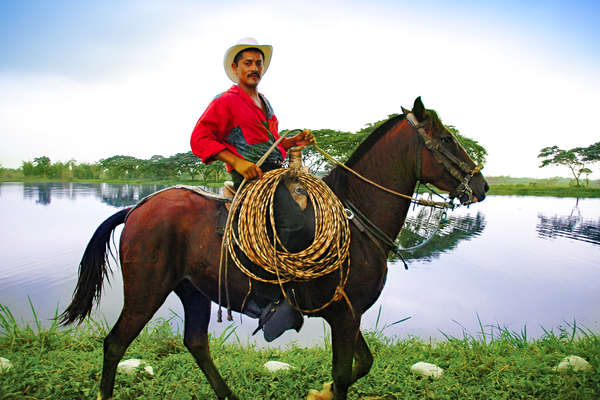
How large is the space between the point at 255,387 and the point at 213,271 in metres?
1.56

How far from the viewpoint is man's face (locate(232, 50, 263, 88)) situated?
2.44 m

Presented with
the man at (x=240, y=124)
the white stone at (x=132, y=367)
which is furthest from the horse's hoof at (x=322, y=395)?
the man at (x=240, y=124)

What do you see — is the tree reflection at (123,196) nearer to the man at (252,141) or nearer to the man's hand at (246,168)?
the man at (252,141)

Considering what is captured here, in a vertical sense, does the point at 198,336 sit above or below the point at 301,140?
below

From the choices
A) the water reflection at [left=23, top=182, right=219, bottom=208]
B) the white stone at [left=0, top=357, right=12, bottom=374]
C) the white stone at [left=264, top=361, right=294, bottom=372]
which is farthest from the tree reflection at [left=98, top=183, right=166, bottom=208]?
the white stone at [left=264, top=361, right=294, bottom=372]

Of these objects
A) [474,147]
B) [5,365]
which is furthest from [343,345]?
[474,147]

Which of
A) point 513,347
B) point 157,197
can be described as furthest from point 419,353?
point 157,197

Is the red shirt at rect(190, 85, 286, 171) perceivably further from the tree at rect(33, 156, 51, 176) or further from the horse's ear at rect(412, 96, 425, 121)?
the tree at rect(33, 156, 51, 176)

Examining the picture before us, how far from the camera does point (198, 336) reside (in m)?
2.93

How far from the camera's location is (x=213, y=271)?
8.04 ft

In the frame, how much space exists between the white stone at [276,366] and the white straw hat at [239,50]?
116 inches

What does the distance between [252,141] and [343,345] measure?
66.8 inches

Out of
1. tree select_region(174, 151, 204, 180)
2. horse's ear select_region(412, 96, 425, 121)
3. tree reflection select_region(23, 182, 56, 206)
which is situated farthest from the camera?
tree select_region(174, 151, 204, 180)

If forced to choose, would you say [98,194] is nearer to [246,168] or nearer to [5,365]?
[5,365]
